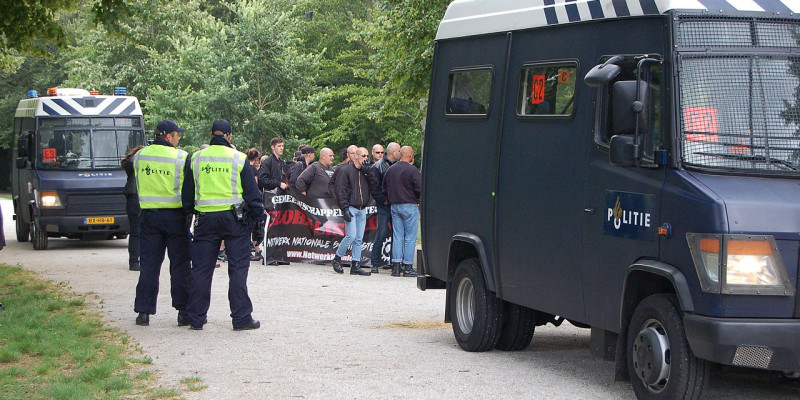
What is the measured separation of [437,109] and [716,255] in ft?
14.3

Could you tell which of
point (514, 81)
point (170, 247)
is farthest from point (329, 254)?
point (514, 81)

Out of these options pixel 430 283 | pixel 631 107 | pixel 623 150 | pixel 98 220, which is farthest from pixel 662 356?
pixel 98 220

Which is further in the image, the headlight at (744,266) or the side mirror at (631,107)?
the side mirror at (631,107)

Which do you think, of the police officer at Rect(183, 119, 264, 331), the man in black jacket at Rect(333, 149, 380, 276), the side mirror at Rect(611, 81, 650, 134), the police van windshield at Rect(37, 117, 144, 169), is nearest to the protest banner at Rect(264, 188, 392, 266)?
the man in black jacket at Rect(333, 149, 380, 276)

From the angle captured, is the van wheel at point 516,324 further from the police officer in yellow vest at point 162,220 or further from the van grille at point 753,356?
the police officer in yellow vest at point 162,220

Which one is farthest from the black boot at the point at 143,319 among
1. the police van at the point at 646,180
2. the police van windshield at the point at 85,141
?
the police van windshield at the point at 85,141

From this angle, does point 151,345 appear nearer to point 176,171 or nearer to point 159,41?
point 176,171

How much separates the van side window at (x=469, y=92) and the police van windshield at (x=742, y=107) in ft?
8.80

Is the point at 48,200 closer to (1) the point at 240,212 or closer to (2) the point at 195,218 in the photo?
(2) the point at 195,218

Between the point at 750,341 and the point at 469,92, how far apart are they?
4.03 metres

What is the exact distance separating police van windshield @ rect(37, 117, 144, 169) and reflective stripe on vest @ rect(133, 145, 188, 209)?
11191 mm

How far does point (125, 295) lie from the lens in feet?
45.9

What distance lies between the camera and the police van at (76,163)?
21.3 m

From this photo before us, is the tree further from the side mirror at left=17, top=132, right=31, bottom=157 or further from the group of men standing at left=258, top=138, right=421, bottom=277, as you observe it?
the side mirror at left=17, top=132, right=31, bottom=157
